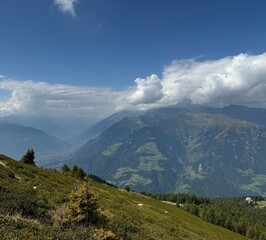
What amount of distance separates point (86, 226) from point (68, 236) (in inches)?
159

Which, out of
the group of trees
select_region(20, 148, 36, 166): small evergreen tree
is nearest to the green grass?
select_region(20, 148, 36, 166): small evergreen tree

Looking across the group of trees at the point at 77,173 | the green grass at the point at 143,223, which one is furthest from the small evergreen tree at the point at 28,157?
the green grass at the point at 143,223

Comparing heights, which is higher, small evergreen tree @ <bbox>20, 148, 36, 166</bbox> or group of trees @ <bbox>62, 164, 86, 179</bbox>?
small evergreen tree @ <bbox>20, 148, 36, 166</bbox>

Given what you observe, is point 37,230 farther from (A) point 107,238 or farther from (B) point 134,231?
(B) point 134,231

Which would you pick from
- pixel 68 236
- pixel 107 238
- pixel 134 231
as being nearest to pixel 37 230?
pixel 68 236

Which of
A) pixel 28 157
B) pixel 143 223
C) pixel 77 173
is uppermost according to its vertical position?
pixel 28 157

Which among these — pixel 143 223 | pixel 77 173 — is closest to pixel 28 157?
pixel 77 173

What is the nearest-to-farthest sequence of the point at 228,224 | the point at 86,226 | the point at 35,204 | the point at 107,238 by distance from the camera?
the point at 107,238
the point at 86,226
the point at 35,204
the point at 228,224

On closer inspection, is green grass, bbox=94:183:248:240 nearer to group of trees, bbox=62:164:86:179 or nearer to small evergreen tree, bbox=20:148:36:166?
small evergreen tree, bbox=20:148:36:166

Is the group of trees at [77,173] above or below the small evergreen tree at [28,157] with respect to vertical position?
below

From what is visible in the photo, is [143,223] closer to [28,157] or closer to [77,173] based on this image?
[28,157]

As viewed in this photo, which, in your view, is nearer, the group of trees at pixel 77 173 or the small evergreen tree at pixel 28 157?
the small evergreen tree at pixel 28 157

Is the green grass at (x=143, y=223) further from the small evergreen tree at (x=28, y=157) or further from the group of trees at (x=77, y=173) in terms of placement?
the group of trees at (x=77, y=173)

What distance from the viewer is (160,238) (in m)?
33.2
